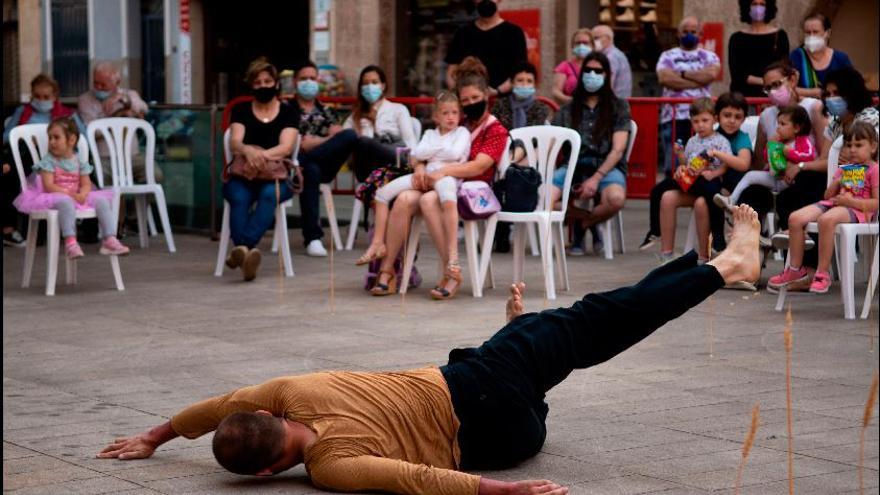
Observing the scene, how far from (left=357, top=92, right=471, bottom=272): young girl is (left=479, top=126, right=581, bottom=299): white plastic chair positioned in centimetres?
33

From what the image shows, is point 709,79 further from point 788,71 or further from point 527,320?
point 527,320

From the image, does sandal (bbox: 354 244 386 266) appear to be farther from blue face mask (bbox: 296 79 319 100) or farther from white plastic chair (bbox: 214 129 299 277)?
blue face mask (bbox: 296 79 319 100)

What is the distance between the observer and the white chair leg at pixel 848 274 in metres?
8.98

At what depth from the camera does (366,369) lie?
751cm

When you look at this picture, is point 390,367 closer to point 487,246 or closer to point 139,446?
point 139,446

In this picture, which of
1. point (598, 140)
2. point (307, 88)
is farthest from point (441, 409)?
point (307, 88)

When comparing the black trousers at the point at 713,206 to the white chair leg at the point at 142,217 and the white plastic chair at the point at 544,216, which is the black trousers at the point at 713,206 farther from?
the white chair leg at the point at 142,217

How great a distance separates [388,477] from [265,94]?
7.30m

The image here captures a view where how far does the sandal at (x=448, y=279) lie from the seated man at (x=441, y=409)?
450cm

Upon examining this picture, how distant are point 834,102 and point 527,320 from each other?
5133mm

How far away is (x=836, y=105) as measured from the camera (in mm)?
10008

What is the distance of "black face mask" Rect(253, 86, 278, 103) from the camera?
11.8 m

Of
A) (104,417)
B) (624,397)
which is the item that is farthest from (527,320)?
(104,417)

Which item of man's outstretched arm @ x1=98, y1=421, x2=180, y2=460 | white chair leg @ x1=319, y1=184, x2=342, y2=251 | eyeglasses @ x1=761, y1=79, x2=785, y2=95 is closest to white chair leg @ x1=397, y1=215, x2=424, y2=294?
white chair leg @ x1=319, y1=184, x2=342, y2=251
